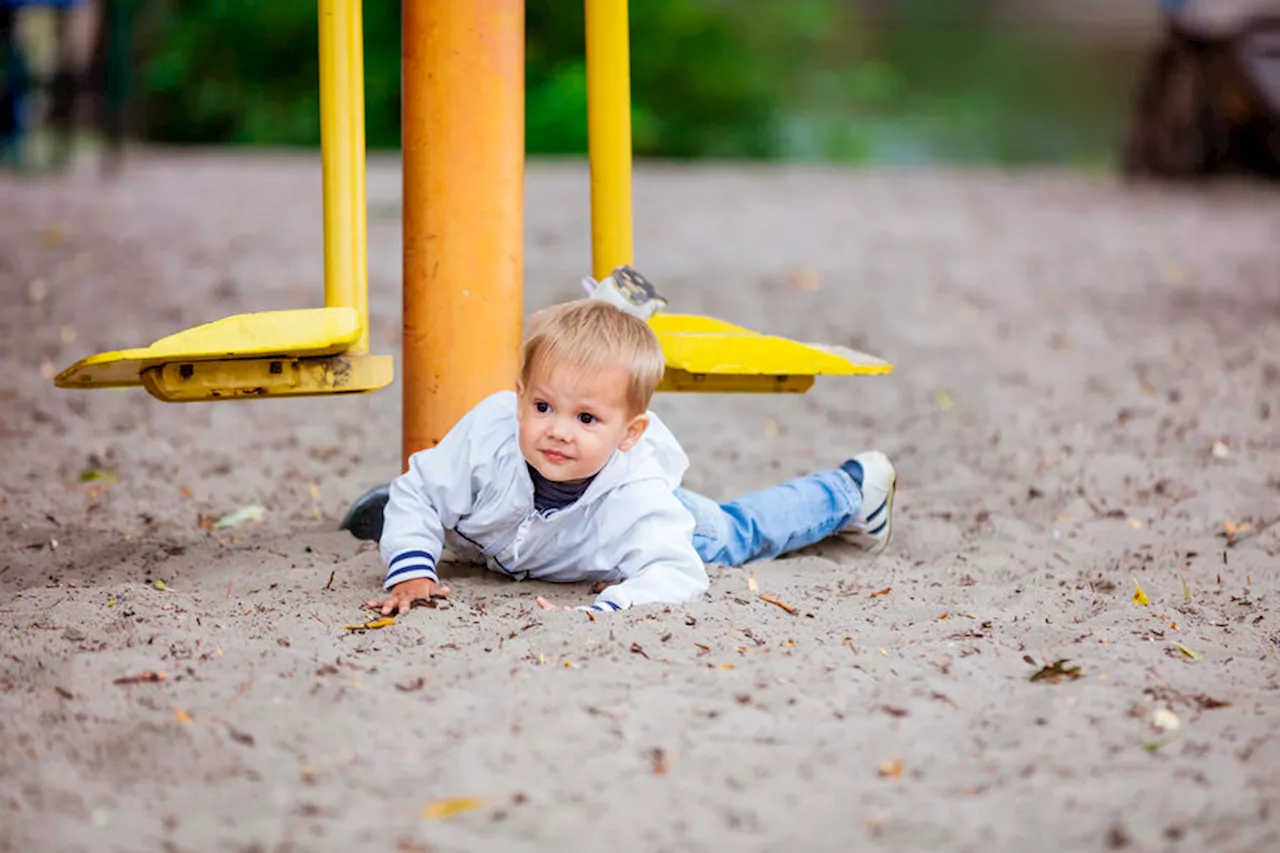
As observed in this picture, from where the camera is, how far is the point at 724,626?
8.13 ft

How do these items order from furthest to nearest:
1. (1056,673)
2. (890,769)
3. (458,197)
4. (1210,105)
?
(1210,105), (458,197), (1056,673), (890,769)

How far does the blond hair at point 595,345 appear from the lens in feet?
8.50

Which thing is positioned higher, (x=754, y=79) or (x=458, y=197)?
(x=754, y=79)

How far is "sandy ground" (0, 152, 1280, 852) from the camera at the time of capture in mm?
1801

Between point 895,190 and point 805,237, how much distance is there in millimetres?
2839

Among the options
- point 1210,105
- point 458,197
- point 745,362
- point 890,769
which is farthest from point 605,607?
point 1210,105

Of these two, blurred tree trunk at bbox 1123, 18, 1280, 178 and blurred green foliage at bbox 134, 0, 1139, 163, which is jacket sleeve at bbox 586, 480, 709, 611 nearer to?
blurred tree trunk at bbox 1123, 18, 1280, 178

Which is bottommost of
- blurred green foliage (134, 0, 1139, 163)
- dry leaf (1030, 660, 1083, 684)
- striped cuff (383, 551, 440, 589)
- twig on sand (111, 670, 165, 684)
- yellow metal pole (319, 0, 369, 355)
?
dry leaf (1030, 660, 1083, 684)

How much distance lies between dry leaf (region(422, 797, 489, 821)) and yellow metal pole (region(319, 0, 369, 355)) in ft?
3.97

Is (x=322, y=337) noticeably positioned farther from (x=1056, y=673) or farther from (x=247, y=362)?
(x=1056, y=673)

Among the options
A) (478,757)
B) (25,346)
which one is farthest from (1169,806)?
(25,346)

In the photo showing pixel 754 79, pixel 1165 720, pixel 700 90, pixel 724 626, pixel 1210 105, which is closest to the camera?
pixel 1165 720

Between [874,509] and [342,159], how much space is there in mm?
1414

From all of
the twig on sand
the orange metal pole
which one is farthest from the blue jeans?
the twig on sand
